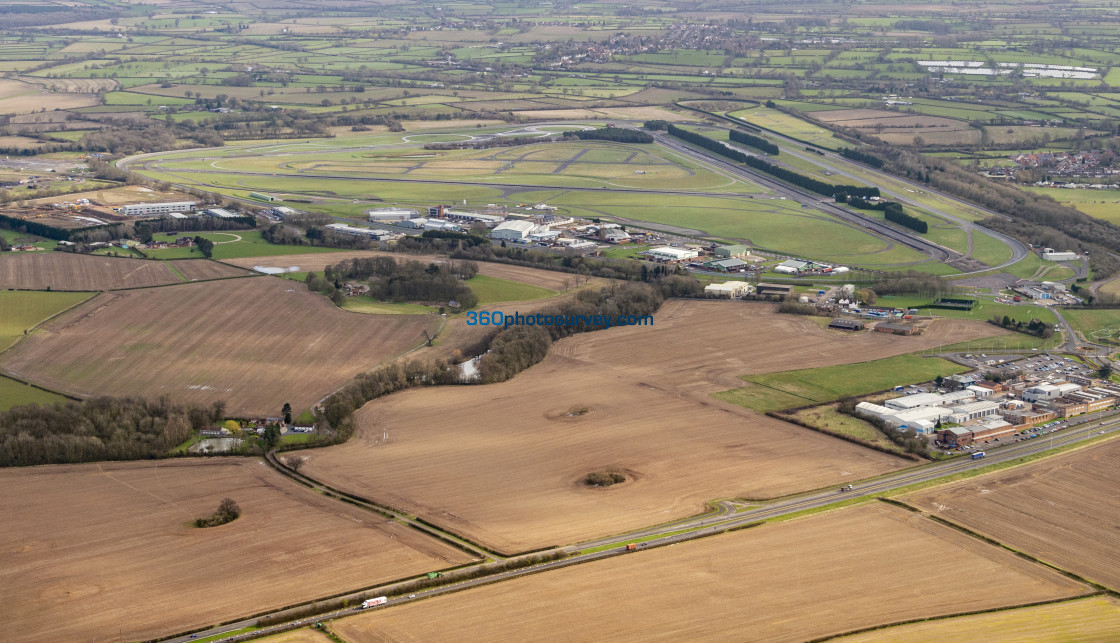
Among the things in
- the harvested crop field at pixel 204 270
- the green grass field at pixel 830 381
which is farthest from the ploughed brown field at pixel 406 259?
the green grass field at pixel 830 381

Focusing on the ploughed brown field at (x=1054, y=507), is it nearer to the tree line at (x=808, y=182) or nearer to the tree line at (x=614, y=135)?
the tree line at (x=808, y=182)

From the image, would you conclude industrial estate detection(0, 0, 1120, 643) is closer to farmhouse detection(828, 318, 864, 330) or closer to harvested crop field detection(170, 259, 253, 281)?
farmhouse detection(828, 318, 864, 330)

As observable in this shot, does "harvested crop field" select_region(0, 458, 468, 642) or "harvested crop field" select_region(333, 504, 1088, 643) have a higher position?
"harvested crop field" select_region(0, 458, 468, 642)

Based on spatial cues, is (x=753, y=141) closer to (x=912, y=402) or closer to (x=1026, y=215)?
(x=1026, y=215)

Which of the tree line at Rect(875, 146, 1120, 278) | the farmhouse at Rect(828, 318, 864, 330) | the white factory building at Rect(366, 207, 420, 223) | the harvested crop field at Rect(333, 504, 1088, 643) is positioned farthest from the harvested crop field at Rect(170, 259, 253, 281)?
the tree line at Rect(875, 146, 1120, 278)

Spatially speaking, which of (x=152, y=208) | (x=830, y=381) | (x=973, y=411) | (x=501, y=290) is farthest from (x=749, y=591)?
(x=152, y=208)
